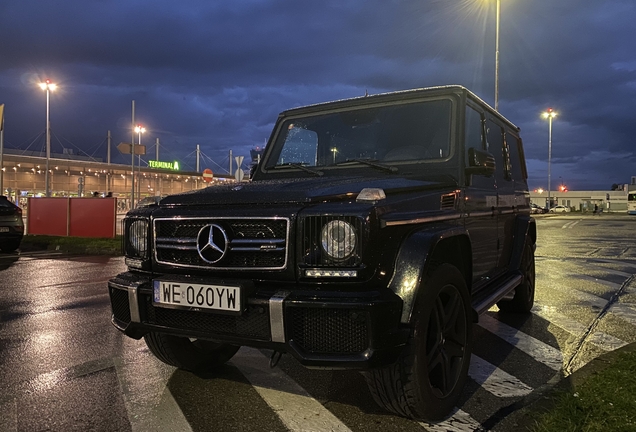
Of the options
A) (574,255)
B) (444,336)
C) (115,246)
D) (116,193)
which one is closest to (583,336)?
(444,336)

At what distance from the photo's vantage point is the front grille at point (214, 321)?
8.63ft

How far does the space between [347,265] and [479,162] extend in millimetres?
1581

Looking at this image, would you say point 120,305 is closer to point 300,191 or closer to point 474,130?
point 300,191

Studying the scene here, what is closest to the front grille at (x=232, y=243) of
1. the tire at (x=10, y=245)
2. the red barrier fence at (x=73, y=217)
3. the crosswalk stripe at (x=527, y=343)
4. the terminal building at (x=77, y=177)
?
the crosswalk stripe at (x=527, y=343)

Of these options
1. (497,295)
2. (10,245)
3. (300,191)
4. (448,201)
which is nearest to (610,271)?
(497,295)

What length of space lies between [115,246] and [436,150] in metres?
11.5

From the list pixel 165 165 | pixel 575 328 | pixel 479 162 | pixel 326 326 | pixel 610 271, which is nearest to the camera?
pixel 326 326

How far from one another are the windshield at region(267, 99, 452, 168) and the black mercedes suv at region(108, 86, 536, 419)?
0.04ft

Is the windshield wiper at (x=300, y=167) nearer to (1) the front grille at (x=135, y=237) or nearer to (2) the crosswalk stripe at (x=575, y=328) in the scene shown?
(1) the front grille at (x=135, y=237)

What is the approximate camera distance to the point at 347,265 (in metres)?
2.61

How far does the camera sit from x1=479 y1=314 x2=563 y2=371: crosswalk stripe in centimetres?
416

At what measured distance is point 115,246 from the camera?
1350cm

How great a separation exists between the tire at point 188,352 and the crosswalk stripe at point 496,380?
6.06 feet

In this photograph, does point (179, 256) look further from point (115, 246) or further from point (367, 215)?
point (115, 246)
